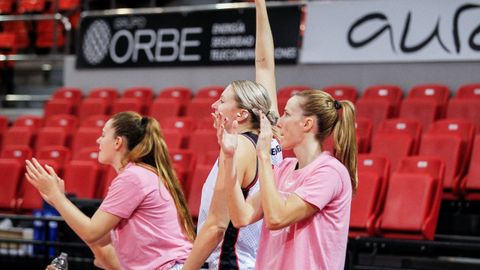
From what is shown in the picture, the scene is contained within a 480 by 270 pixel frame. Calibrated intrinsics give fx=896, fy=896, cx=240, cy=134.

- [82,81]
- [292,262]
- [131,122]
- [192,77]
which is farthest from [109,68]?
[292,262]

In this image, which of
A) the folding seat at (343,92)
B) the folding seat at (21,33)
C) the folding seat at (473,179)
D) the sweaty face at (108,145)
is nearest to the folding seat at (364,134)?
the folding seat at (343,92)

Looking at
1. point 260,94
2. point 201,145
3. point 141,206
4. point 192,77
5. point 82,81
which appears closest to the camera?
point 260,94

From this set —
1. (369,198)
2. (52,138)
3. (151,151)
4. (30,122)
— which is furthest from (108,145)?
(30,122)

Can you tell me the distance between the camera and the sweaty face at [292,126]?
9.91 feet

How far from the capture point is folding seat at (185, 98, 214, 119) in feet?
30.8

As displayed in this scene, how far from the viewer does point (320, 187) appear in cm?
290

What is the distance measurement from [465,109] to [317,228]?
17.8ft

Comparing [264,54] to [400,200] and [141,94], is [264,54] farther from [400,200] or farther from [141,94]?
[141,94]

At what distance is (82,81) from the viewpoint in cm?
1141

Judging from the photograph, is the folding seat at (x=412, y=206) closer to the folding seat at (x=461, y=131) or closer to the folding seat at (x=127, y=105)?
the folding seat at (x=461, y=131)

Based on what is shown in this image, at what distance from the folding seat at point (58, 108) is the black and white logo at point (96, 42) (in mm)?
858

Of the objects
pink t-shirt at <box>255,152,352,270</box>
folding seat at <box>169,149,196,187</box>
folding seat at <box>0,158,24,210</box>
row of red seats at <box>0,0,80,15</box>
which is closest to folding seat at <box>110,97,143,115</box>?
folding seat at <box>0,158,24,210</box>

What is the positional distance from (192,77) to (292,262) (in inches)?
310

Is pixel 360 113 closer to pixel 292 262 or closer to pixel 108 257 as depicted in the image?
pixel 108 257
